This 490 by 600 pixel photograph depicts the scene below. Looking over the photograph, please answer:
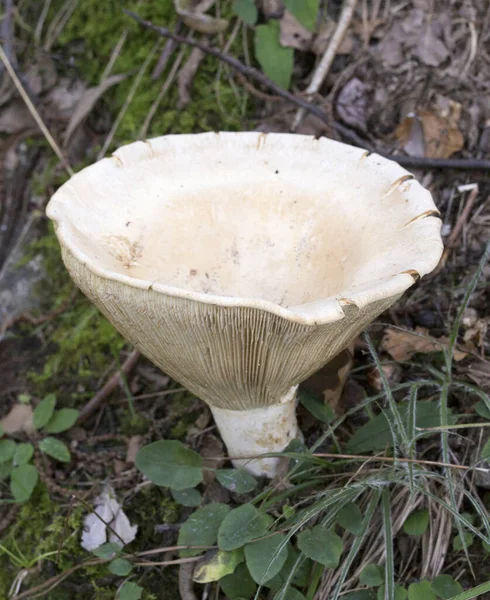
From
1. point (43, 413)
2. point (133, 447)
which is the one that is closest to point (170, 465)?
point (133, 447)

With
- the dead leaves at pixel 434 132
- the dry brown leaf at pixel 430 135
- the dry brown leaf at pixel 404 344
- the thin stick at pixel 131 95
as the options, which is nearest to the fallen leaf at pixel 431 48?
the dead leaves at pixel 434 132

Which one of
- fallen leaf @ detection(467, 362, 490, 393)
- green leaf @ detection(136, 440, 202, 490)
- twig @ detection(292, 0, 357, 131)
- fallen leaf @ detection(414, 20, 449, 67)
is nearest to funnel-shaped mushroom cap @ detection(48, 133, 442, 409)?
green leaf @ detection(136, 440, 202, 490)

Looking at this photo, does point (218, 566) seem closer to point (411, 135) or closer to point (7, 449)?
point (7, 449)

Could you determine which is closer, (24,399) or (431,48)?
(24,399)

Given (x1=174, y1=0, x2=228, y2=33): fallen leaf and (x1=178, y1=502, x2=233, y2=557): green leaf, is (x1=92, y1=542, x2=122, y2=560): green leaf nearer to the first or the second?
(x1=178, y1=502, x2=233, y2=557): green leaf

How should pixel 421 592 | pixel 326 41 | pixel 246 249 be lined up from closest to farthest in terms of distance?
pixel 421 592 → pixel 246 249 → pixel 326 41

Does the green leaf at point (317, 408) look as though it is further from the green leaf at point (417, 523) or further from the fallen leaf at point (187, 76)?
the fallen leaf at point (187, 76)
